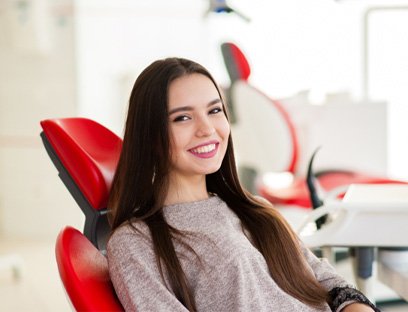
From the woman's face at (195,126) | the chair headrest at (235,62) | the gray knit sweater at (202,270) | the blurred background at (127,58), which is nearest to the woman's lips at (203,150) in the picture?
the woman's face at (195,126)

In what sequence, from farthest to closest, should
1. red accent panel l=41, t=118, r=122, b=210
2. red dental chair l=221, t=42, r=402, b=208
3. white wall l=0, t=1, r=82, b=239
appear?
white wall l=0, t=1, r=82, b=239 < red dental chair l=221, t=42, r=402, b=208 < red accent panel l=41, t=118, r=122, b=210

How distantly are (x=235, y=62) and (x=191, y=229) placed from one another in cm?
207

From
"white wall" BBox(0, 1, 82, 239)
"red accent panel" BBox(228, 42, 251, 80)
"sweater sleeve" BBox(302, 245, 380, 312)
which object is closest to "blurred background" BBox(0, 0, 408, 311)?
"white wall" BBox(0, 1, 82, 239)

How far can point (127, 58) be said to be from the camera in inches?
165

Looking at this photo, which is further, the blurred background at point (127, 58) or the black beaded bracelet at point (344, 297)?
the blurred background at point (127, 58)

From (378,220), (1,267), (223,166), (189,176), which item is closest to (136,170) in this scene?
(189,176)

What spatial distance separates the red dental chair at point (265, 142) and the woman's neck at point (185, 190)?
5.22 feet

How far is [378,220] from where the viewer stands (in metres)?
1.53

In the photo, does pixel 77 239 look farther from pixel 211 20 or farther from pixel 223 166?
pixel 211 20

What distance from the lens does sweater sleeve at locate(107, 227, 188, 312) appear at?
3.81 ft

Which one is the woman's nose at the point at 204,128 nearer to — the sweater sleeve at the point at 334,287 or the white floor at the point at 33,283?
the sweater sleeve at the point at 334,287

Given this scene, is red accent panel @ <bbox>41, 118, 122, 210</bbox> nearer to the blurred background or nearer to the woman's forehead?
the woman's forehead

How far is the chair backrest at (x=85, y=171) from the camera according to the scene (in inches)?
57.6

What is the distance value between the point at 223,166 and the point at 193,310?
372 mm
